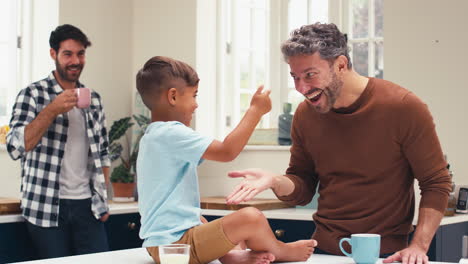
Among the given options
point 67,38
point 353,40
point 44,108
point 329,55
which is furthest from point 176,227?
point 353,40

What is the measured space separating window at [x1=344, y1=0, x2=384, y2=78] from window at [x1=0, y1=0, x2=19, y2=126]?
2.11 meters

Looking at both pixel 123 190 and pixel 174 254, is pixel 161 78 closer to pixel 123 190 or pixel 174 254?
pixel 174 254

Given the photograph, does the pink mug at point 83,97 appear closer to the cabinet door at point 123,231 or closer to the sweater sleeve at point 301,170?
the cabinet door at point 123,231

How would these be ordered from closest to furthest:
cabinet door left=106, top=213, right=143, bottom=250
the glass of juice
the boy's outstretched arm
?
the glass of juice, the boy's outstretched arm, cabinet door left=106, top=213, right=143, bottom=250

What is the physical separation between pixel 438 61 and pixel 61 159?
2000 mm

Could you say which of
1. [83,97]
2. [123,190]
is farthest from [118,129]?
[83,97]

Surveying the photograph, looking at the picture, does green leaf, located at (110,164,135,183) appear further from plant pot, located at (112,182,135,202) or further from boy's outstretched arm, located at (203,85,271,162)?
boy's outstretched arm, located at (203,85,271,162)

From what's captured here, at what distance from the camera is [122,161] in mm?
4613

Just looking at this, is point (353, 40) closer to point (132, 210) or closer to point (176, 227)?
point (132, 210)

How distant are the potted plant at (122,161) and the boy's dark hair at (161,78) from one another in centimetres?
246

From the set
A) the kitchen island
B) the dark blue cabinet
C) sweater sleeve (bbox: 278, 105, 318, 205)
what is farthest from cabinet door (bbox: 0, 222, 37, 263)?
the dark blue cabinet

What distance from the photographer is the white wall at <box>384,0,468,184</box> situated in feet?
12.1

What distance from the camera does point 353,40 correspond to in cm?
439

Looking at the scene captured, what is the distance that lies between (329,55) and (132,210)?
225 cm
